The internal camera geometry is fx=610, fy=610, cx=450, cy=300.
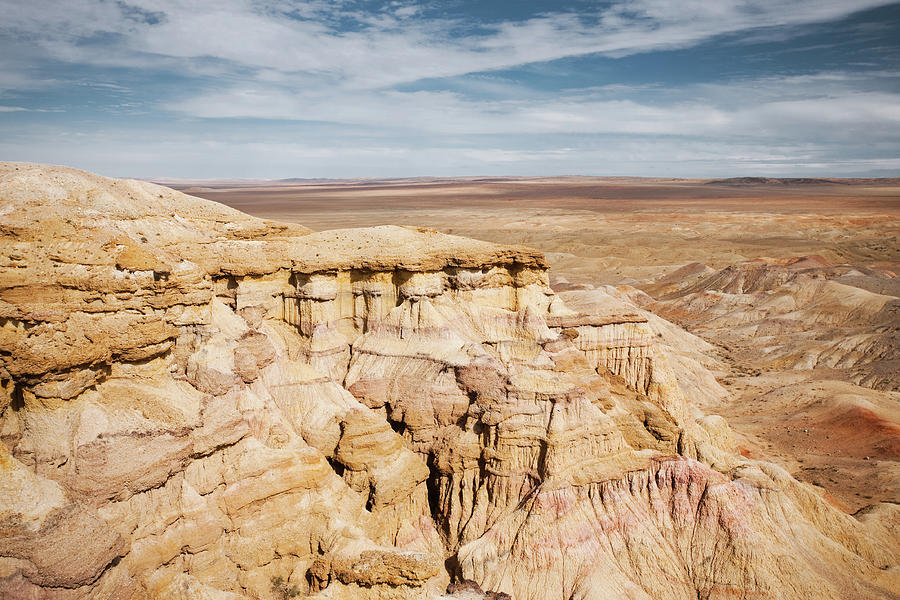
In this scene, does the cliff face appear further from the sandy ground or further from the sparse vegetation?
the sandy ground

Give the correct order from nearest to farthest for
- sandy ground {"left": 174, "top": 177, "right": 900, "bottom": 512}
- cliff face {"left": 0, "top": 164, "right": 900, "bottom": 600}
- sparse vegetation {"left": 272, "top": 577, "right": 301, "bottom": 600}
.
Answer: cliff face {"left": 0, "top": 164, "right": 900, "bottom": 600} → sparse vegetation {"left": 272, "top": 577, "right": 301, "bottom": 600} → sandy ground {"left": 174, "top": 177, "right": 900, "bottom": 512}

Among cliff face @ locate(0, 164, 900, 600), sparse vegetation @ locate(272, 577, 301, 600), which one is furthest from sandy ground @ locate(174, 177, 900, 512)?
sparse vegetation @ locate(272, 577, 301, 600)

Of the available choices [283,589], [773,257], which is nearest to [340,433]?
[283,589]

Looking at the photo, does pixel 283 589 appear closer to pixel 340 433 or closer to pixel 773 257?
pixel 340 433

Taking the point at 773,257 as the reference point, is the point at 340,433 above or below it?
above

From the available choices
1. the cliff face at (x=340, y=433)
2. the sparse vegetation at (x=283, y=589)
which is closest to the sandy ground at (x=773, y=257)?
the cliff face at (x=340, y=433)

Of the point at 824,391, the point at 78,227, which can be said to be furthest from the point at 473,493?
the point at 824,391

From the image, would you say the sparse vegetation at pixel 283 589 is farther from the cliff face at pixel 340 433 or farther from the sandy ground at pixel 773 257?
the sandy ground at pixel 773 257

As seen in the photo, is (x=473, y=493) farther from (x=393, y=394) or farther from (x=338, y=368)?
(x=338, y=368)
